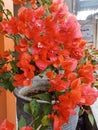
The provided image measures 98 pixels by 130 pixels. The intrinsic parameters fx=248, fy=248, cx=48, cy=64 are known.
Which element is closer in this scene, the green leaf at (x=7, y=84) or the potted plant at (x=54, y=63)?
the potted plant at (x=54, y=63)

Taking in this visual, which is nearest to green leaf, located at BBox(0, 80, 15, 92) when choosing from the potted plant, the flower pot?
the flower pot

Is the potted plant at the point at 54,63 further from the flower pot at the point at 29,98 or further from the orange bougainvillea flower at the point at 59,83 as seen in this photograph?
the flower pot at the point at 29,98

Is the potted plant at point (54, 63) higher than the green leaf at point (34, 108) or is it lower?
higher

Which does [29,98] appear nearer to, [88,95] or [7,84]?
[7,84]

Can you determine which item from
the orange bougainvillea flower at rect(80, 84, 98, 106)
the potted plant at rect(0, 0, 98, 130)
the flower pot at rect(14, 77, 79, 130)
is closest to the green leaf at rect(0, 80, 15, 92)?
the flower pot at rect(14, 77, 79, 130)

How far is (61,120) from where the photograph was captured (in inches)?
20.6

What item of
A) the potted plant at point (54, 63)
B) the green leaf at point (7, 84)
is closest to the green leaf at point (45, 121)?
Answer: the potted plant at point (54, 63)

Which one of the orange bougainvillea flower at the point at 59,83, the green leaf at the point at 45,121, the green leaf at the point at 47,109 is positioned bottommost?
the green leaf at the point at 45,121

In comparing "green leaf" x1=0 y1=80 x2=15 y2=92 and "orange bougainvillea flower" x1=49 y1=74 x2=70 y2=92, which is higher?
"orange bougainvillea flower" x1=49 y1=74 x2=70 y2=92

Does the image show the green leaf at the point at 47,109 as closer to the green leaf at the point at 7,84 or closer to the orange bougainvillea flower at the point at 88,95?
the orange bougainvillea flower at the point at 88,95

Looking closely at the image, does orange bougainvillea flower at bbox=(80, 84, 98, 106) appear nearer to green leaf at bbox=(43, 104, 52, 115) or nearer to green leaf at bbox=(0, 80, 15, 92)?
green leaf at bbox=(43, 104, 52, 115)

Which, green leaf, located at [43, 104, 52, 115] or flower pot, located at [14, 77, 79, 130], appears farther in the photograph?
flower pot, located at [14, 77, 79, 130]

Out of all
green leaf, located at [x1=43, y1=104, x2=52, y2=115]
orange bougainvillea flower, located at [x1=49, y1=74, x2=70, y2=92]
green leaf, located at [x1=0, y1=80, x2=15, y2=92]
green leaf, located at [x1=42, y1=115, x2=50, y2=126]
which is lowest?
green leaf, located at [x1=42, y1=115, x2=50, y2=126]

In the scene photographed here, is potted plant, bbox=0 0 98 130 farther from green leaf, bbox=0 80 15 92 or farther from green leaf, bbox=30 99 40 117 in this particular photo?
green leaf, bbox=0 80 15 92
